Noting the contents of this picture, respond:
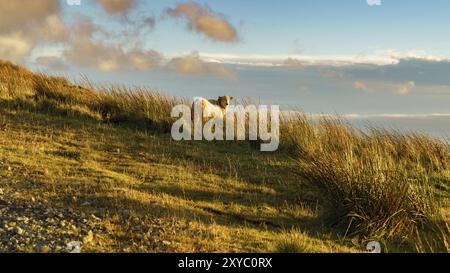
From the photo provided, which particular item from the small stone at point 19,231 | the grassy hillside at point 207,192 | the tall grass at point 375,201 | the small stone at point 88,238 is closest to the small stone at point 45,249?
the grassy hillside at point 207,192

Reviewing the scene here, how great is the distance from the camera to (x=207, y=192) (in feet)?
29.5

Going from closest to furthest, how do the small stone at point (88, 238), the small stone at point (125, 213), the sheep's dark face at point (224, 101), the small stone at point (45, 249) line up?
the small stone at point (45, 249) → the small stone at point (88, 238) → the small stone at point (125, 213) → the sheep's dark face at point (224, 101)

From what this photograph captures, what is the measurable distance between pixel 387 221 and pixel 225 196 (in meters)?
2.54

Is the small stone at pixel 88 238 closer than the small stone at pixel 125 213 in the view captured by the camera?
Yes

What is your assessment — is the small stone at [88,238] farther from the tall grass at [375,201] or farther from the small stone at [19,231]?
the tall grass at [375,201]

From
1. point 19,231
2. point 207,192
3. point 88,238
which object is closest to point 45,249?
point 88,238
